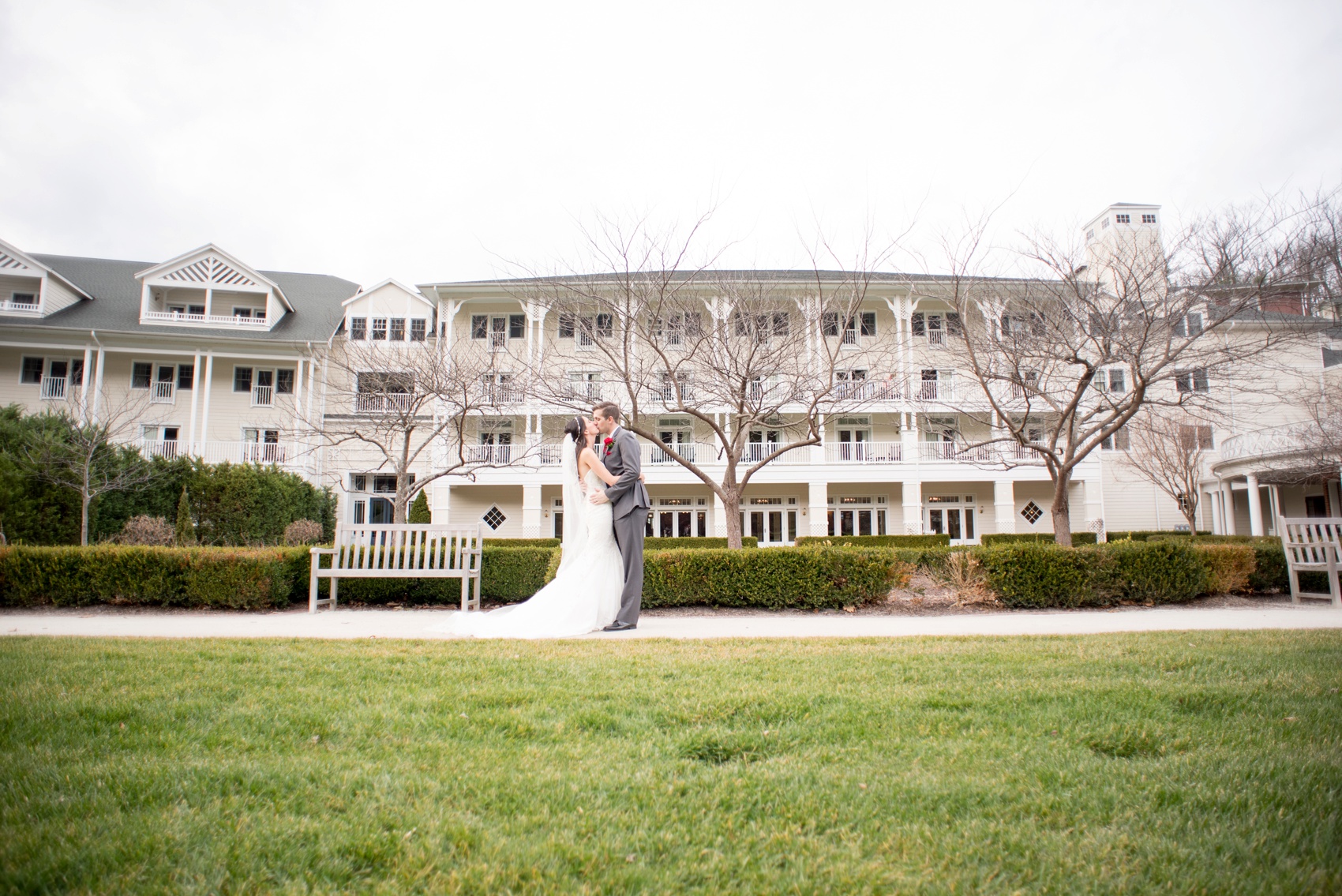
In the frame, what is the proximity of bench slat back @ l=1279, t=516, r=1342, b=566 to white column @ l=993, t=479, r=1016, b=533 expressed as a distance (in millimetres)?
18491

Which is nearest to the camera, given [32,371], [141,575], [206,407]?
[141,575]

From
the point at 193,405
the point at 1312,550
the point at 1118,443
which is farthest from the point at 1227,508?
the point at 193,405

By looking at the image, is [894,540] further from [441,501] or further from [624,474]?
[624,474]

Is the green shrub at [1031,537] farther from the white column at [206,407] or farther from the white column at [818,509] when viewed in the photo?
the white column at [206,407]

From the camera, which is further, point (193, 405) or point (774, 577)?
point (193, 405)

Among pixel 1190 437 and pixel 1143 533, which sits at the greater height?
pixel 1190 437

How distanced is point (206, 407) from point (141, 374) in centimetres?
445

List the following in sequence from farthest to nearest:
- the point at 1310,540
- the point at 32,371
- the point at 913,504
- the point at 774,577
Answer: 1. the point at 32,371
2. the point at 913,504
3. the point at 1310,540
4. the point at 774,577

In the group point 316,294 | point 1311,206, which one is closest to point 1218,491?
point 1311,206

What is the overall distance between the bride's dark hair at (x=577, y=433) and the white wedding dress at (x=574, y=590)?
65mm

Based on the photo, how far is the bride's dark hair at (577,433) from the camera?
7367mm

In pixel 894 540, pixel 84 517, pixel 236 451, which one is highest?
pixel 236 451

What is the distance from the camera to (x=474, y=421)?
97.8 ft

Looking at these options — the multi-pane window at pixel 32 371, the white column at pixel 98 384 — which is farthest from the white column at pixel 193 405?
the multi-pane window at pixel 32 371
